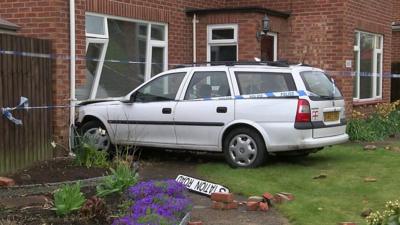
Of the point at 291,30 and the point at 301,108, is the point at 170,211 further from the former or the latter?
the point at 291,30

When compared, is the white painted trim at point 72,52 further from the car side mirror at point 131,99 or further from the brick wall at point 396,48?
the brick wall at point 396,48

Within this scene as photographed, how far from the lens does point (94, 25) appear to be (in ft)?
36.5

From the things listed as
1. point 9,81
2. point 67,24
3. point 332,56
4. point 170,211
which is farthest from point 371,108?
point 170,211

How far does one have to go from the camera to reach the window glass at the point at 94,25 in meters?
11.0

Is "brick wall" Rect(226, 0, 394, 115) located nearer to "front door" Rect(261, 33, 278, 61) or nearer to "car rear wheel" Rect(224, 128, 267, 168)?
Result: "front door" Rect(261, 33, 278, 61)

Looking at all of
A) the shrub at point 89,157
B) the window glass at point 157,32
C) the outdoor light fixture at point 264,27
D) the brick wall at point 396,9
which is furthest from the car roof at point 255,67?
the brick wall at point 396,9

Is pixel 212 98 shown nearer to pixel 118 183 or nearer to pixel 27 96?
pixel 27 96

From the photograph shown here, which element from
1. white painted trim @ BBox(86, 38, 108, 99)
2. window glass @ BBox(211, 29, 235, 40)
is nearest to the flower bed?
white painted trim @ BBox(86, 38, 108, 99)

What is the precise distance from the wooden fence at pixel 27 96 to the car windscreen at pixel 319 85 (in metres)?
3.99

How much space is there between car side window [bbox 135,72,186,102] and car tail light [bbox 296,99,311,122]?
2.09 m

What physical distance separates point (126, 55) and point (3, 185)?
4.62 meters

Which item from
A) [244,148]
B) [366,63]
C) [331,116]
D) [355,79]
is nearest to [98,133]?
[244,148]

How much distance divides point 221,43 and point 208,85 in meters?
3.94

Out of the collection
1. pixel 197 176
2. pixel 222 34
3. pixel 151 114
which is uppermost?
pixel 222 34
